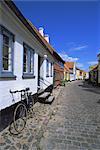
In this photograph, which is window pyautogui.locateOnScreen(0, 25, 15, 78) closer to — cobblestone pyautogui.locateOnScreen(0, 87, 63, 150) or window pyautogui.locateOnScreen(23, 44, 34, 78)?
cobblestone pyautogui.locateOnScreen(0, 87, 63, 150)

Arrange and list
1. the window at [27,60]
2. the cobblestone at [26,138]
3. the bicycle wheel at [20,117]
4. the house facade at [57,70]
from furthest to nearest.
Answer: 1. the house facade at [57,70]
2. the window at [27,60]
3. the bicycle wheel at [20,117]
4. the cobblestone at [26,138]

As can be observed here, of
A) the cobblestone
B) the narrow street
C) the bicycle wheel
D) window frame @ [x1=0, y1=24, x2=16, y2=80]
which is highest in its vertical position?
window frame @ [x1=0, y1=24, x2=16, y2=80]

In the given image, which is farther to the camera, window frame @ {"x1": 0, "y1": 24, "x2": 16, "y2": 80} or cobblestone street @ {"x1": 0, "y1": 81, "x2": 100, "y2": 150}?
window frame @ {"x1": 0, "y1": 24, "x2": 16, "y2": 80}

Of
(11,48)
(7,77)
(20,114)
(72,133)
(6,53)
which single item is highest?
(11,48)

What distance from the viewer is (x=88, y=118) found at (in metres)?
7.02

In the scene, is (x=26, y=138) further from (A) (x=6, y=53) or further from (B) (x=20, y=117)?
(A) (x=6, y=53)

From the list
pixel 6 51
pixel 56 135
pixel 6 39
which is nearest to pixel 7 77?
pixel 6 51

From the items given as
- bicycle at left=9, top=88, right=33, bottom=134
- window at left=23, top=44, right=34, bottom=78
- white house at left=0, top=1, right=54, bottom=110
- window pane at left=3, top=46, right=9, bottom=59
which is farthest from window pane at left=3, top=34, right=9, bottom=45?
window at left=23, top=44, right=34, bottom=78

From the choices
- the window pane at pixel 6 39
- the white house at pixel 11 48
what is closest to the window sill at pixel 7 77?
the white house at pixel 11 48

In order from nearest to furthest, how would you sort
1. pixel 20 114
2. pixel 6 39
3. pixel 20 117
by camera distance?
1. pixel 6 39
2. pixel 20 114
3. pixel 20 117

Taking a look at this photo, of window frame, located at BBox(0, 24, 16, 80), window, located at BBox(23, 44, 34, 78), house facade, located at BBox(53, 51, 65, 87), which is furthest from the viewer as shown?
house facade, located at BBox(53, 51, 65, 87)

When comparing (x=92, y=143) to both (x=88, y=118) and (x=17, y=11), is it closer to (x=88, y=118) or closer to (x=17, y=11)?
(x=88, y=118)

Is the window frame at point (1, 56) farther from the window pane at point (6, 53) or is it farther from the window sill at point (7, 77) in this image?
the window pane at point (6, 53)

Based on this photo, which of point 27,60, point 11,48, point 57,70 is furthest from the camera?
point 57,70
